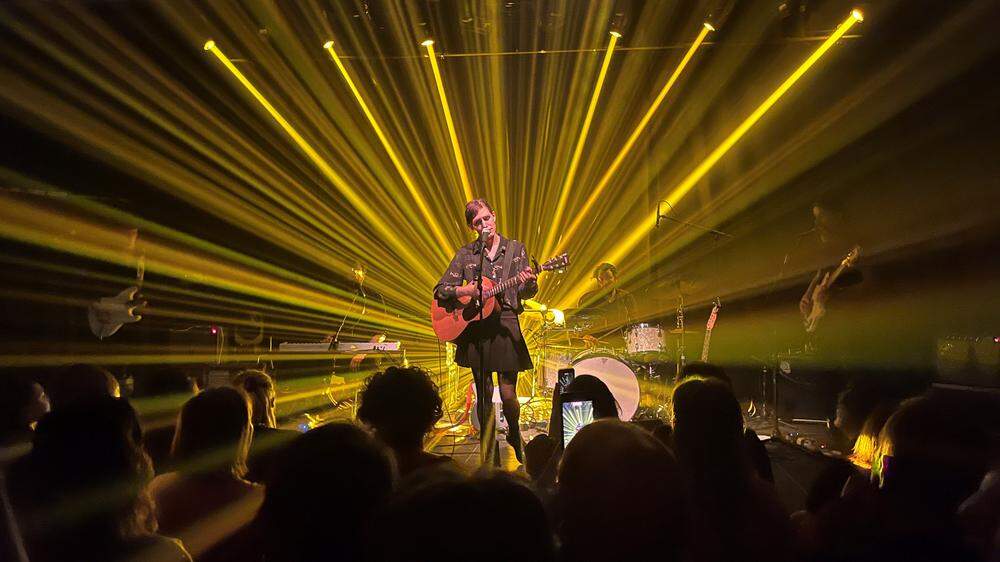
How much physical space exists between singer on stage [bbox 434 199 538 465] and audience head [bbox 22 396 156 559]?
3.27m

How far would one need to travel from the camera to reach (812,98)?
23.8 ft

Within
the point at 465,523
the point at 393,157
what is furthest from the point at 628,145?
the point at 465,523

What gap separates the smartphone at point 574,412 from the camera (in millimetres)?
3002

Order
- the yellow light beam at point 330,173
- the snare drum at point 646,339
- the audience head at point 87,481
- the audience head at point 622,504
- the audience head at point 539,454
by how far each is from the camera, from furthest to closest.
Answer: the yellow light beam at point 330,173 → the snare drum at point 646,339 → the audience head at point 539,454 → the audience head at point 87,481 → the audience head at point 622,504

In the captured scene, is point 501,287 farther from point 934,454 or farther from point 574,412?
point 934,454

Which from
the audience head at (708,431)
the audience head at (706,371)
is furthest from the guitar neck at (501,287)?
the audience head at (708,431)

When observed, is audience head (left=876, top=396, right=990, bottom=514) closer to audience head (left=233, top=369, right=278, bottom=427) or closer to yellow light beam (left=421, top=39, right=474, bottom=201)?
audience head (left=233, top=369, right=278, bottom=427)

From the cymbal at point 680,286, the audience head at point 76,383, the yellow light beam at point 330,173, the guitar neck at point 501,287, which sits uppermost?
the yellow light beam at point 330,173

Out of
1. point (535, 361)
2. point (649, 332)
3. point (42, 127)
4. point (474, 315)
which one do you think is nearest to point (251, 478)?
point (474, 315)

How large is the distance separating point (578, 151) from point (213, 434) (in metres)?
6.96

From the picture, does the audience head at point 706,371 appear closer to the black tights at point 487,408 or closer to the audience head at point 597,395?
the audience head at point 597,395

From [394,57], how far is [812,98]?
15.1 ft

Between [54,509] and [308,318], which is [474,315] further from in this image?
[308,318]

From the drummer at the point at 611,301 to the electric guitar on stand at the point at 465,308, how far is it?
4.82 feet
